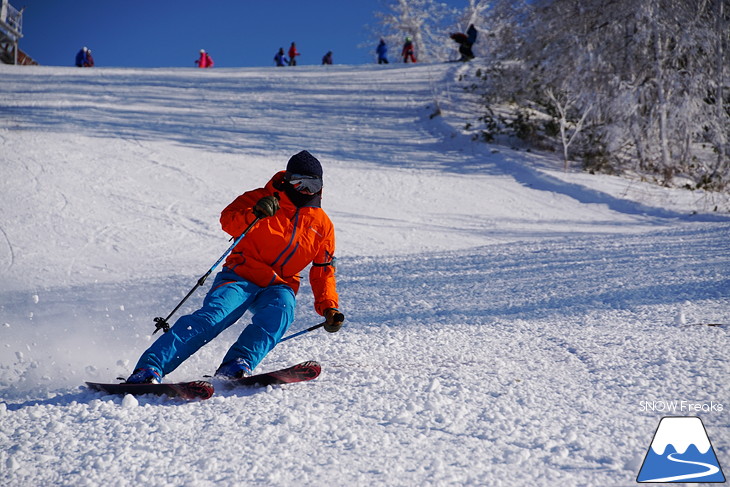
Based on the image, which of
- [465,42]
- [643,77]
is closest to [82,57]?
[465,42]

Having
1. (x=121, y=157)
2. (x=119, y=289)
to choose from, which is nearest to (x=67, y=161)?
(x=121, y=157)

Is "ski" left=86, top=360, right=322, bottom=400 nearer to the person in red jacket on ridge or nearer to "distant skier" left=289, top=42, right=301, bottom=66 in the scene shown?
the person in red jacket on ridge

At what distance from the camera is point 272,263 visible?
3.25m

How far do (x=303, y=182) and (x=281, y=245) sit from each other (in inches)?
15.1

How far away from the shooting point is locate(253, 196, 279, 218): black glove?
3.00m

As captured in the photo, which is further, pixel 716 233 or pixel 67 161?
pixel 67 161

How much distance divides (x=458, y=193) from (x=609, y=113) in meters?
4.78

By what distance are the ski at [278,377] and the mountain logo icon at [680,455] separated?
1561 mm

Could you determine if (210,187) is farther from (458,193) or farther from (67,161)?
(458,193)

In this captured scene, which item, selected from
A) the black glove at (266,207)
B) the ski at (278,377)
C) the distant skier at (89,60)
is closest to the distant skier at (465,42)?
the distant skier at (89,60)

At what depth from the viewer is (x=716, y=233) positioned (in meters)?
6.91

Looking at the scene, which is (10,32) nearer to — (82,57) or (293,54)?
(82,57)

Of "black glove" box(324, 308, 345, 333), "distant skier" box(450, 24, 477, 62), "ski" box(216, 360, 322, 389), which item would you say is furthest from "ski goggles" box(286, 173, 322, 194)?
"distant skier" box(450, 24, 477, 62)

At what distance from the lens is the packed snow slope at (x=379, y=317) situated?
2109 mm
